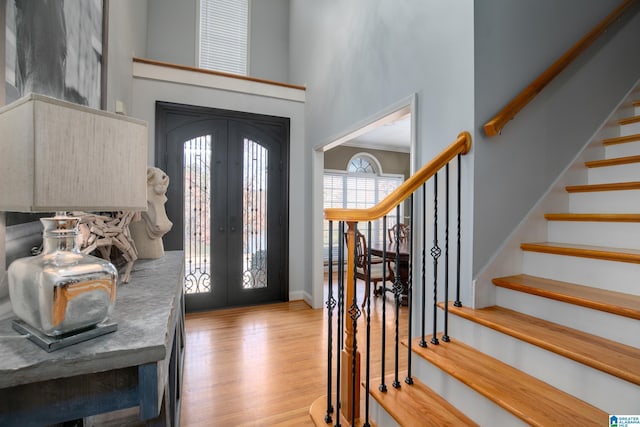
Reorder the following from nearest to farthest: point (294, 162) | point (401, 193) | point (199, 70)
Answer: point (401, 193) → point (199, 70) → point (294, 162)

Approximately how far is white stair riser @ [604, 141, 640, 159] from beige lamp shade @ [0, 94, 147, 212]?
2.87 m

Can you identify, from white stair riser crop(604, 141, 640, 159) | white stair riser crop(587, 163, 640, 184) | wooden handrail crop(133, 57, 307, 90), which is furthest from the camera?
wooden handrail crop(133, 57, 307, 90)

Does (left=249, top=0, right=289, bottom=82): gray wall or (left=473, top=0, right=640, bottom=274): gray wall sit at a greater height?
(left=249, top=0, right=289, bottom=82): gray wall

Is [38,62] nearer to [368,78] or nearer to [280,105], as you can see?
[368,78]

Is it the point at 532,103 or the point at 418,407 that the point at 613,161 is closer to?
the point at 532,103

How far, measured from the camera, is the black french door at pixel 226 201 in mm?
3518

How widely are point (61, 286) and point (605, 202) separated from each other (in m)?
2.62

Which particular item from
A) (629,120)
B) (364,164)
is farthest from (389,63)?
(364,164)

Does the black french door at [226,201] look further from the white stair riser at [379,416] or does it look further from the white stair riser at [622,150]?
the white stair riser at [622,150]

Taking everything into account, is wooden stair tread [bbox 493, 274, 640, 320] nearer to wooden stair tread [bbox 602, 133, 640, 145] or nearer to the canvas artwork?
wooden stair tread [bbox 602, 133, 640, 145]

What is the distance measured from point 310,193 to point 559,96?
2.63 m

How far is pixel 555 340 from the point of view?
1264 mm

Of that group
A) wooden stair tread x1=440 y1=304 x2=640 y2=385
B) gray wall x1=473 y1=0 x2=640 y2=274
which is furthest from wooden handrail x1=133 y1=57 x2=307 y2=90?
wooden stair tread x1=440 y1=304 x2=640 y2=385

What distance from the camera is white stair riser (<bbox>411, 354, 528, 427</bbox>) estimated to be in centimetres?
118
